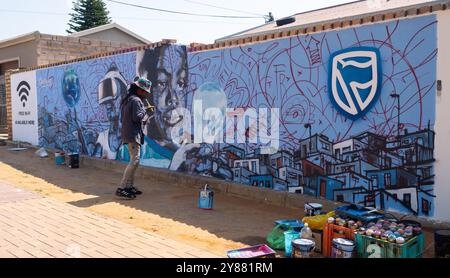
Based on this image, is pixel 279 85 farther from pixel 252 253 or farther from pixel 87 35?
pixel 87 35

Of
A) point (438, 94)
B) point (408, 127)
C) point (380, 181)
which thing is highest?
point (438, 94)

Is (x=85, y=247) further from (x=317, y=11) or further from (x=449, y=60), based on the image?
(x=317, y=11)

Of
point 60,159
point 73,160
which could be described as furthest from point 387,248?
point 60,159

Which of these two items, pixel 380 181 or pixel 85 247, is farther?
pixel 380 181

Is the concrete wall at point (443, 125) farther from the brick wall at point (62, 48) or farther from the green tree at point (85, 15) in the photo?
the green tree at point (85, 15)

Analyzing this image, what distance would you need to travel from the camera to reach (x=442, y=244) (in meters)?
4.45

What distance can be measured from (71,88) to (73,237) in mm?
8163

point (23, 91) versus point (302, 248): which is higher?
point (23, 91)

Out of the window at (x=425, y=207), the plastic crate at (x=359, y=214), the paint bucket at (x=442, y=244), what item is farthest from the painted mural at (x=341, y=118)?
the paint bucket at (x=442, y=244)

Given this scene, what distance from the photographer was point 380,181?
19.8 feet

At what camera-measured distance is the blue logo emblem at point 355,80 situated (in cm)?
602

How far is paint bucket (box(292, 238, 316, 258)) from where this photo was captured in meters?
4.46
